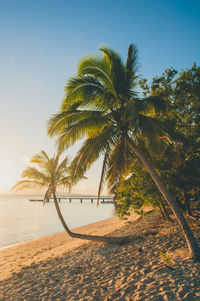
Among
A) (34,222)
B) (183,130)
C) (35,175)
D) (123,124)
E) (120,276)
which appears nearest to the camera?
(120,276)

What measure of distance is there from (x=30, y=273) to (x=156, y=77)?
9825mm

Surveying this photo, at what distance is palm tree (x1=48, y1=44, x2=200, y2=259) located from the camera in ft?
22.2

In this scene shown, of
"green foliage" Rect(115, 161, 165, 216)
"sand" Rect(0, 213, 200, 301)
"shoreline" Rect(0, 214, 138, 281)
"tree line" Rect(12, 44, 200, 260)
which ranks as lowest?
"shoreline" Rect(0, 214, 138, 281)

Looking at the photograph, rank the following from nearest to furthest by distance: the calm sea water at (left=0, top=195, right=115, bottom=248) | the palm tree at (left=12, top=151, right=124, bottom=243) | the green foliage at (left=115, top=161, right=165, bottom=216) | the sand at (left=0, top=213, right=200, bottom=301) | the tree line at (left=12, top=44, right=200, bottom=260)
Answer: the sand at (left=0, top=213, right=200, bottom=301) → the tree line at (left=12, top=44, right=200, bottom=260) → the green foliage at (left=115, top=161, right=165, bottom=216) → the palm tree at (left=12, top=151, right=124, bottom=243) → the calm sea water at (left=0, top=195, right=115, bottom=248)

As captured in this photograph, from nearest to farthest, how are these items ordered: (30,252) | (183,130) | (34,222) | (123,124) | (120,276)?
1. (120,276)
2. (123,124)
3. (183,130)
4. (30,252)
5. (34,222)

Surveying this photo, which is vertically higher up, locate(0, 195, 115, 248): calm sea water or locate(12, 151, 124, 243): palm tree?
locate(12, 151, 124, 243): palm tree

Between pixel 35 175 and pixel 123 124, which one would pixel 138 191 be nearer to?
pixel 123 124

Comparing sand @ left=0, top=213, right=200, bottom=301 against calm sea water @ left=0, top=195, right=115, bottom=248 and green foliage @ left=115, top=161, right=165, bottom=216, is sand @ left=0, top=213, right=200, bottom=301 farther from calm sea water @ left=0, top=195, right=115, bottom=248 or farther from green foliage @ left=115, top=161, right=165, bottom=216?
calm sea water @ left=0, top=195, right=115, bottom=248

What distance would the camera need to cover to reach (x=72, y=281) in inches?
224

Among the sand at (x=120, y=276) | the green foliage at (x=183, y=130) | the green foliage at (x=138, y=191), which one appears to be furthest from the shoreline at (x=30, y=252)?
the green foliage at (x=183, y=130)

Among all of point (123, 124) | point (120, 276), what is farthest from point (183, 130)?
point (120, 276)

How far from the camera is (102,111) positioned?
24.2ft

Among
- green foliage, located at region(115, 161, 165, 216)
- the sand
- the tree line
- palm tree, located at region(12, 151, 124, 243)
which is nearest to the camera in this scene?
the sand

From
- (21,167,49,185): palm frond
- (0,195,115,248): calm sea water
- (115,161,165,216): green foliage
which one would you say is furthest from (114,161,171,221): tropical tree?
(0,195,115,248): calm sea water
